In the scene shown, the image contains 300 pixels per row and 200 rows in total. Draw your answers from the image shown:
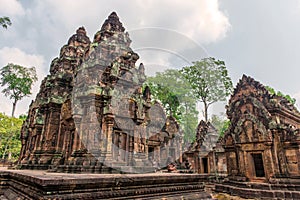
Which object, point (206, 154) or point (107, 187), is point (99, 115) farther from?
point (206, 154)

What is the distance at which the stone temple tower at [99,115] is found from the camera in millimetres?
7425

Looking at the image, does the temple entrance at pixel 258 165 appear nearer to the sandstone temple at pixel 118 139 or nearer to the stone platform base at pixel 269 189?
the sandstone temple at pixel 118 139

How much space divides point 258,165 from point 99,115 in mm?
9665

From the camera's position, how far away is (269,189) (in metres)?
10.1

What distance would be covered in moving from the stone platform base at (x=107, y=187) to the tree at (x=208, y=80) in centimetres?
1686

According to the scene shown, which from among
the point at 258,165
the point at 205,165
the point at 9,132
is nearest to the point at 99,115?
the point at 258,165

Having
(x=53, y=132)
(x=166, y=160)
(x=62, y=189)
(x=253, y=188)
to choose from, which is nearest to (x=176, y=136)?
(x=166, y=160)

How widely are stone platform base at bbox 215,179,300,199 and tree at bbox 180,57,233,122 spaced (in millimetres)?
11602

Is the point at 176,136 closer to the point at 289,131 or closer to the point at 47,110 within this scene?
the point at 289,131

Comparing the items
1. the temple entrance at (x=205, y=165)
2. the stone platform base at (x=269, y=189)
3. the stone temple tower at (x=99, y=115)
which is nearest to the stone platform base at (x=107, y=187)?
the stone temple tower at (x=99, y=115)

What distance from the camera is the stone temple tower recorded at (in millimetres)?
7425

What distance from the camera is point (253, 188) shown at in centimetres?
1058

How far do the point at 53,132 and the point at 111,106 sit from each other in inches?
190

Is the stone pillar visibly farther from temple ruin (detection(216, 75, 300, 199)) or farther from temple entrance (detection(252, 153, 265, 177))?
temple entrance (detection(252, 153, 265, 177))
